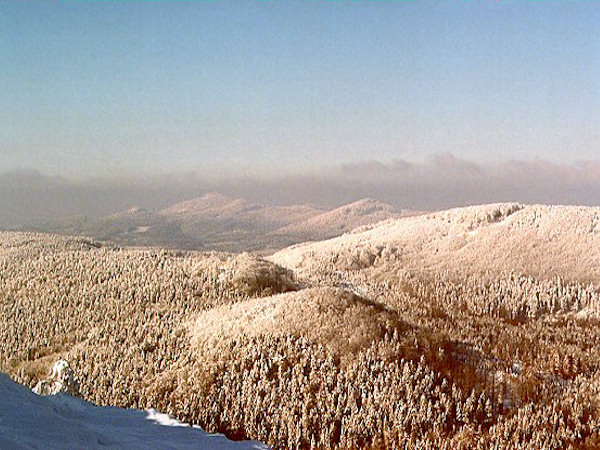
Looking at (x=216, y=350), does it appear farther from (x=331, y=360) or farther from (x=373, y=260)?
(x=373, y=260)

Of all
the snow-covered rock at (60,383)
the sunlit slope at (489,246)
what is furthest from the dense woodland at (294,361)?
the sunlit slope at (489,246)

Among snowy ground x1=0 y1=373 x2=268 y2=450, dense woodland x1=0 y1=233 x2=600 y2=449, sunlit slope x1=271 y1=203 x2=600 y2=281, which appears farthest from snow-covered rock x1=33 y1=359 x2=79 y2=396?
sunlit slope x1=271 y1=203 x2=600 y2=281

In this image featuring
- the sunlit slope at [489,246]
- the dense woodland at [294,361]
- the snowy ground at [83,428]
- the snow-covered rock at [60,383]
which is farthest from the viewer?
the sunlit slope at [489,246]

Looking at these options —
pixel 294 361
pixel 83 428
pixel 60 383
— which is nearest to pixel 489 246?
pixel 294 361

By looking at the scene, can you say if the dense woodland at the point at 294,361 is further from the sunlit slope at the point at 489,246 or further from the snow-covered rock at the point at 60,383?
the sunlit slope at the point at 489,246

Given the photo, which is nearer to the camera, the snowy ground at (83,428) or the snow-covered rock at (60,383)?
the snowy ground at (83,428)

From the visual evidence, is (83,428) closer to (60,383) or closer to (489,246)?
(60,383)

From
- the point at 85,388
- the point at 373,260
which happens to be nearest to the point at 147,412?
the point at 85,388

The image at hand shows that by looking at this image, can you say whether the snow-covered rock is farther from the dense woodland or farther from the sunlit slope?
the sunlit slope
